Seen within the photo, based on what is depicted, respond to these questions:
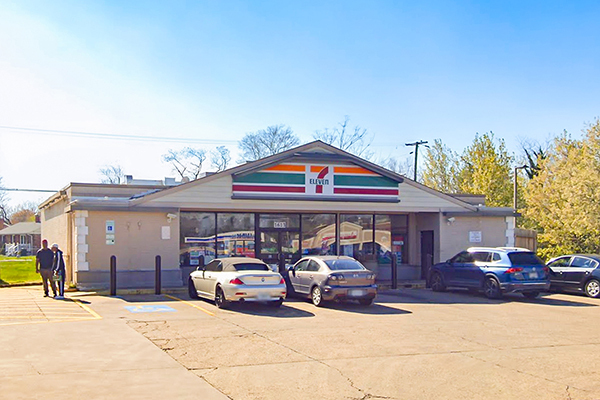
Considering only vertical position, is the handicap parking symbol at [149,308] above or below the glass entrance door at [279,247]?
below

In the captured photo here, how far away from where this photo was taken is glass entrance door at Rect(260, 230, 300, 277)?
81.5 ft

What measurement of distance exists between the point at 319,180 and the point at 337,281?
7428mm

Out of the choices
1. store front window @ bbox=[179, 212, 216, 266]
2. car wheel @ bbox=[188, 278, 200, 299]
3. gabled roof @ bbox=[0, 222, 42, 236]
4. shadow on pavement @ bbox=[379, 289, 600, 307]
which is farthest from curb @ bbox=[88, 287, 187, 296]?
gabled roof @ bbox=[0, 222, 42, 236]

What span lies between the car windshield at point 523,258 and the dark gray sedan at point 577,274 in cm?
199

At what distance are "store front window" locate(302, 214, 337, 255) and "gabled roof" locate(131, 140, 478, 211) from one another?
314 cm

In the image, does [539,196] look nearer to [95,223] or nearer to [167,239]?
[167,239]

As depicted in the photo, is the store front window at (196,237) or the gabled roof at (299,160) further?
the store front window at (196,237)

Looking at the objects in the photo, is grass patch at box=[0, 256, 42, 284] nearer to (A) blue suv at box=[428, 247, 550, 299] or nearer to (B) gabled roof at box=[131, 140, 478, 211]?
(B) gabled roof at box=[131, 140, 478, 211]

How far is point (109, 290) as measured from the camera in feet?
64.4

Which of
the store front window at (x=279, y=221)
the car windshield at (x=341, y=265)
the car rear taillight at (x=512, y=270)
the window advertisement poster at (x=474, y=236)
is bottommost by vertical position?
the car rear taillight at (x=512, y=270)

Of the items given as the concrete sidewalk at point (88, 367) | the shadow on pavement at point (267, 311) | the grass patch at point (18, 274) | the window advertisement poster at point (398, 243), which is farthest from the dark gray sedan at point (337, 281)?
the grass patch at point (18, 274)

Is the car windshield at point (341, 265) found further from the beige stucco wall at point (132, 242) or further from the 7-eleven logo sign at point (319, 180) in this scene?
the beige stucco wall at point (132, 242)

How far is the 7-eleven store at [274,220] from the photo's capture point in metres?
20.8

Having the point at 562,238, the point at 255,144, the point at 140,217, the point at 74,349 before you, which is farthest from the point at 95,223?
the point at 255,144
